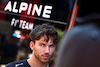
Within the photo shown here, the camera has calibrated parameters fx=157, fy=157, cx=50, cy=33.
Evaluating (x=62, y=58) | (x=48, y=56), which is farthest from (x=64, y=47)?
(x=48, y=56)

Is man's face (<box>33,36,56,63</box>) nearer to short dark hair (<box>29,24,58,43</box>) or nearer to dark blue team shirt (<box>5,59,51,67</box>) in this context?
short dark hair (<box>29,24,58,43</box>)

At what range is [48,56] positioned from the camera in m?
1.97

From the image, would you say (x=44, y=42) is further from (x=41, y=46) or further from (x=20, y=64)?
(x=20, y=64)

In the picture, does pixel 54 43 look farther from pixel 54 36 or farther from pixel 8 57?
pixel 8 57

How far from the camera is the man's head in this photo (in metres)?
1.96

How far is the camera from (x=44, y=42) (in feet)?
6.48

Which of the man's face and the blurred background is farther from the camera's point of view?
the blurred background

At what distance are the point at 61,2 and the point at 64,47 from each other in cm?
147

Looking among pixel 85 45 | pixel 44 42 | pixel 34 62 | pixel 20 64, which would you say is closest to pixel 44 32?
pixel 44 42

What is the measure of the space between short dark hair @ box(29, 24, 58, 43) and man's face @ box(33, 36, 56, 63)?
0.05m

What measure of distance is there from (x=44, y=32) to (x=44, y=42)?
0.41ft

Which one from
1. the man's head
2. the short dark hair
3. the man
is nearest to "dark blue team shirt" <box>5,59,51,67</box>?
the man

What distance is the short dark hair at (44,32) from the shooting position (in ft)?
6.52

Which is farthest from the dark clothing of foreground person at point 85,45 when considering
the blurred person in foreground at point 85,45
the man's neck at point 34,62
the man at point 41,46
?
the man's neck at point 34,62
